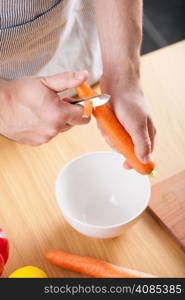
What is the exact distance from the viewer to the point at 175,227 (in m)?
1.05

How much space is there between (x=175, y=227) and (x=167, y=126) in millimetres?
323

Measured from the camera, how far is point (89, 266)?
A: 39.1 inches

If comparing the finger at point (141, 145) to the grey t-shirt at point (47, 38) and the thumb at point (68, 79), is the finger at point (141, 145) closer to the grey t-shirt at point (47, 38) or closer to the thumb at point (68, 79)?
the thumb at point (68, 79)

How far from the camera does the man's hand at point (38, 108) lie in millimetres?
929

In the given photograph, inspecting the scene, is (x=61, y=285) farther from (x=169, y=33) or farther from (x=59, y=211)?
(x=169, y=33)

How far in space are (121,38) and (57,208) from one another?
0.44m

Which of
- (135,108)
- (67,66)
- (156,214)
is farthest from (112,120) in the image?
(67,66)

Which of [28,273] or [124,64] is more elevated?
[124,64]

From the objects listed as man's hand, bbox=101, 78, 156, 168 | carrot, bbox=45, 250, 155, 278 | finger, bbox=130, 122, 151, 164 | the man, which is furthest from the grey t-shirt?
carrot, bbox=45, 250, 155, 278

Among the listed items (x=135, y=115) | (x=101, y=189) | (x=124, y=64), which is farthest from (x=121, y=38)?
(x=101, y=189)

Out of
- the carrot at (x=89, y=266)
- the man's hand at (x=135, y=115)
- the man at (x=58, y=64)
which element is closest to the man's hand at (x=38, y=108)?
the man at (x=58, y=64)

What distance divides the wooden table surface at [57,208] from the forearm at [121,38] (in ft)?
0.68

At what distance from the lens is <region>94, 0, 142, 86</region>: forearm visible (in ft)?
3.67

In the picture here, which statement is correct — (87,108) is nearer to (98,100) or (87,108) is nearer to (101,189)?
(98,100)
